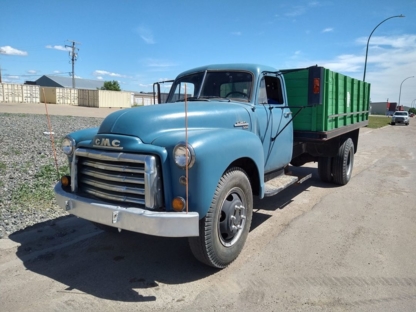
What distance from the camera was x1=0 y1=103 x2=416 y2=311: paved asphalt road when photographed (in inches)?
115

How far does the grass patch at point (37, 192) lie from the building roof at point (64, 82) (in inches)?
3428

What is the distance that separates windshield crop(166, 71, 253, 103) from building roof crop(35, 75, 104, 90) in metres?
89.3

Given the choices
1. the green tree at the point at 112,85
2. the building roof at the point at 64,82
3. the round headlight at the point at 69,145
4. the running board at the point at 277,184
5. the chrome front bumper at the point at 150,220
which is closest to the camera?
the chrome front bumper at the point at 150,220

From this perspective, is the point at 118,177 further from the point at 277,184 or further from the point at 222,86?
the point at 277,184

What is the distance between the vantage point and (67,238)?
425 cm

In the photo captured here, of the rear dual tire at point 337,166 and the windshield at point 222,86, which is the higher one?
the windshield at point 222,86

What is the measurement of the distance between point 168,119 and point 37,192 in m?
3.36

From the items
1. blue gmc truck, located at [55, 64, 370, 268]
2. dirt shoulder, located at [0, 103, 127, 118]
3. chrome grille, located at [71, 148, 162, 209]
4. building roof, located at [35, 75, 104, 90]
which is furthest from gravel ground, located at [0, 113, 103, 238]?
building roof, located at [35, 75, 104, 90]

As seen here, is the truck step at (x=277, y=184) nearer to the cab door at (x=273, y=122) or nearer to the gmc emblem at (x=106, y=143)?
the cab door at (x=273, y=122)

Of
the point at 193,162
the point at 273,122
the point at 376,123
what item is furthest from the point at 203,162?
the point at 376,123

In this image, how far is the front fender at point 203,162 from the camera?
115 inches

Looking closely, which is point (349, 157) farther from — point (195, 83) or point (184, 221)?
point (184, 221)

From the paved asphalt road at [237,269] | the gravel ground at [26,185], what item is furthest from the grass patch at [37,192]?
the paved asphalt road at [237,269]

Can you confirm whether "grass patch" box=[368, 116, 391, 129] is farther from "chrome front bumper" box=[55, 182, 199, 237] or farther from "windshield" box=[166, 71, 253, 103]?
"chrome front bumper" box=[55, 182, 199, 237]
